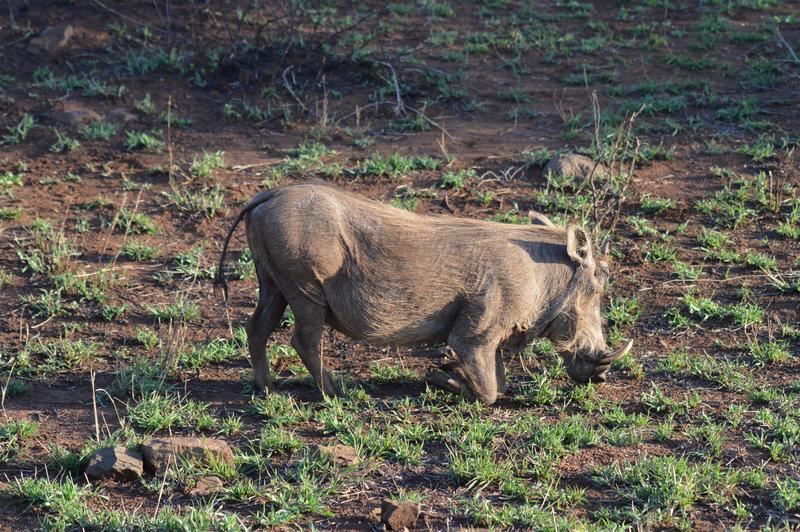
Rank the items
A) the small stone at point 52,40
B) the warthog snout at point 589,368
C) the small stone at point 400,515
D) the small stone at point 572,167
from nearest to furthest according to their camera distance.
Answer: the small stone at point 400,515 → the warthog snout at point 589,368 → the small stone at point 572,167 → the small stone at point 52,40

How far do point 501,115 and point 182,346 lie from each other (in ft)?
14.0

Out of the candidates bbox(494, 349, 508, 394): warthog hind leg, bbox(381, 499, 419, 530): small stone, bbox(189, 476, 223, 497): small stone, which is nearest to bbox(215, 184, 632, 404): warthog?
bbox(494, 349, 508, 394): warthog hind leg

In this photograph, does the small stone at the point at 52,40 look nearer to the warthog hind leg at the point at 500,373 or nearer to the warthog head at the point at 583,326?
the warthog hind leg at the point at 500,373

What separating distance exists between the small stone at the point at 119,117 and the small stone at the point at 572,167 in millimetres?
3435

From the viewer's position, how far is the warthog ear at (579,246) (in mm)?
4590

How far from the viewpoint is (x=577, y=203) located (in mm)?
6621

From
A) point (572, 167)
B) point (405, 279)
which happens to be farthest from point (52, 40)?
point (405, 279)

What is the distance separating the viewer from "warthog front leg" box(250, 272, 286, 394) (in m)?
4.63

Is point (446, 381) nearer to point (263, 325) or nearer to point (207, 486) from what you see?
point (263, 325)

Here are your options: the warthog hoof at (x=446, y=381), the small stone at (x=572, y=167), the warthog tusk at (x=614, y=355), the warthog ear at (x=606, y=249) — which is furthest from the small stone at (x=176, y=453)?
the small stone at (x=572, y=167)

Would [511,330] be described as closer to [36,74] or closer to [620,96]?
[620,96]

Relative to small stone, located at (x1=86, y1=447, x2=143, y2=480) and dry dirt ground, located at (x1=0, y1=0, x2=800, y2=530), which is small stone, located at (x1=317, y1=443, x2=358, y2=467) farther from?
small stone, located at (x1=86, y1=447, x2=143, y2=480)

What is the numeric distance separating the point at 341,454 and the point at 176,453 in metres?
0.64

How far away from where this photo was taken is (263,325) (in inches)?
182
